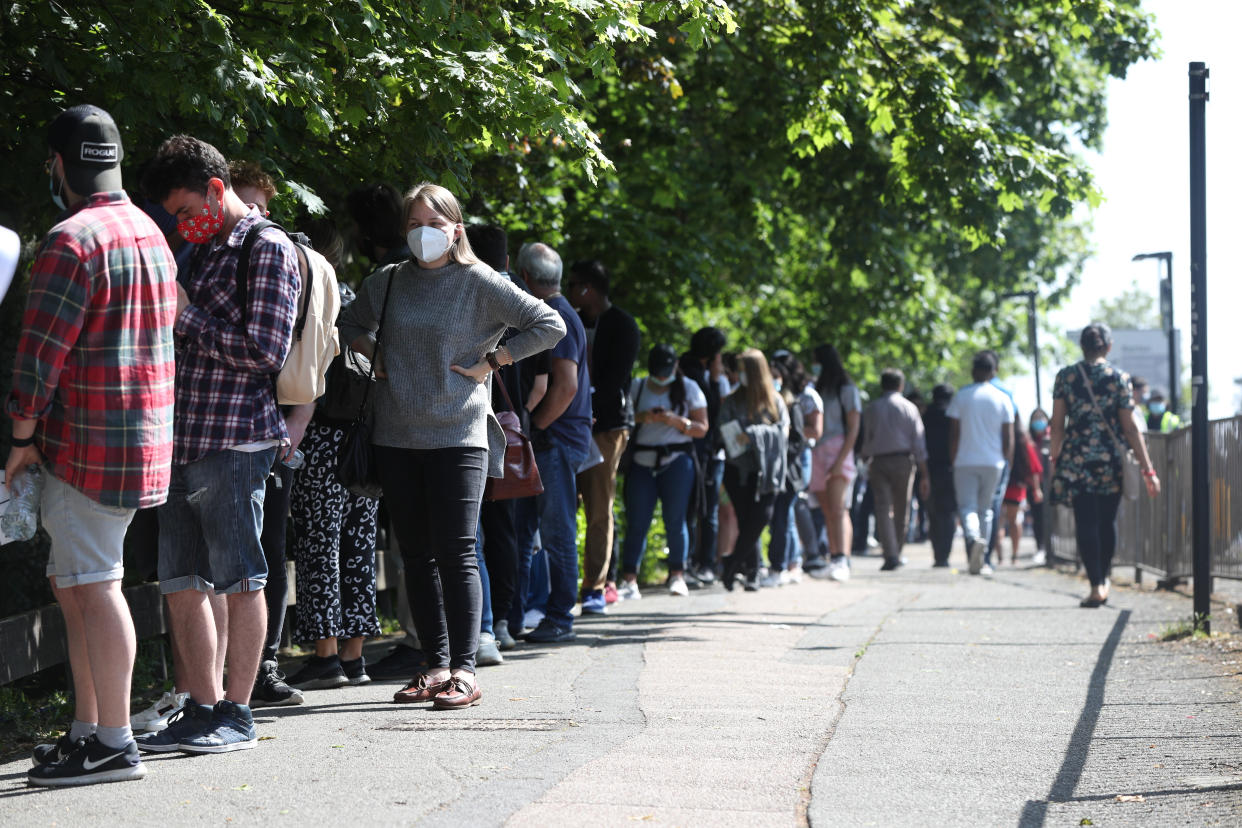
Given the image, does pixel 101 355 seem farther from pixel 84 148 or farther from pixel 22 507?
pixel 84 148

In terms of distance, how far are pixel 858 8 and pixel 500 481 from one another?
19.7ft

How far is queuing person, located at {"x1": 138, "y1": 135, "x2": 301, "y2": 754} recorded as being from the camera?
525 centimetres

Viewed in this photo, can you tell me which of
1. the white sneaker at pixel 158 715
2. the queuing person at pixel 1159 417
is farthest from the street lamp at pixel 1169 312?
the white sneaker at pixel 158 715

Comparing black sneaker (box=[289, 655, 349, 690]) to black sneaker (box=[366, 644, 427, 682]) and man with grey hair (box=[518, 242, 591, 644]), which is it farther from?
man with grey hair (box=[518, 242, 591, 644])

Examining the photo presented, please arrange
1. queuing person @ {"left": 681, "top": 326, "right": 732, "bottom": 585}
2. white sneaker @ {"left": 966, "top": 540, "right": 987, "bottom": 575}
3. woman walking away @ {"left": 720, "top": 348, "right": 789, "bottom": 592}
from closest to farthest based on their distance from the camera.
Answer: woman walking away @ {"left": 720, "top": 348, "right": 789, "bottom": 592} < queuing person @ {"left": 681, "top": 326, "right": 732, "bottom": 585} < white sneaker @ {"left": 966, "top": 540, "right": 987, "bottom": 575}

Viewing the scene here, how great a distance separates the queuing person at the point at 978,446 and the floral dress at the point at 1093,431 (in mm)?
4099

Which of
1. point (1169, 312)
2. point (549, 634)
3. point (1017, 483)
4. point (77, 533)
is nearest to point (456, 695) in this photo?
point (77, 533)

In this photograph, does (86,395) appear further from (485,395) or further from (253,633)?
(485,395)

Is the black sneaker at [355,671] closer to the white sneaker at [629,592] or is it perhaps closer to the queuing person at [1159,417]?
the white sneaker at [629,592]

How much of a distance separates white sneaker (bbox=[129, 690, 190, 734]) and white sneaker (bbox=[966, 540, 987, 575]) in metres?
11.0

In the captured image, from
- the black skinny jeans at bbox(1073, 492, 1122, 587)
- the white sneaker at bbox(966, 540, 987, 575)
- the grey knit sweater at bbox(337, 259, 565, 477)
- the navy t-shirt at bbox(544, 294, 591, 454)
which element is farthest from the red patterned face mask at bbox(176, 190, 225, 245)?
the white sneaker at bbox(966, 540, 987, 575)

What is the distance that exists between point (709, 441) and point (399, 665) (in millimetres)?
5601

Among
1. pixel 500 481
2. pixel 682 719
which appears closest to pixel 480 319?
pixel 500 481

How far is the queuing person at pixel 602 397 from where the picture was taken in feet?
30.8
